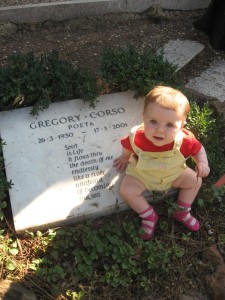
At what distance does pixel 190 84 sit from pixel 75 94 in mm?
1184

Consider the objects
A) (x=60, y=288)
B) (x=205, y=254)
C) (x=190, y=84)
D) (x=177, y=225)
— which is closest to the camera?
(x=60, y=288)

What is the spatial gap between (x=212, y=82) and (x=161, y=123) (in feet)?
5.23

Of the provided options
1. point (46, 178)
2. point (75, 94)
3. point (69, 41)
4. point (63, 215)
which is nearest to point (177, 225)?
point (63, 215)

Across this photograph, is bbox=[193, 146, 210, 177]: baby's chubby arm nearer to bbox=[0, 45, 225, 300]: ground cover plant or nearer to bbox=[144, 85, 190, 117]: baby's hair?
bbox=[0, 45, 225, 300]: ground cover plant

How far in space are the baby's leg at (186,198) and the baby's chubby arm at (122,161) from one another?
384mm

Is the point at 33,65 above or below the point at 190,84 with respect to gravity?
above

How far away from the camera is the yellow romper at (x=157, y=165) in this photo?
2.62 m

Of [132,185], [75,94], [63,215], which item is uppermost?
[75,94]

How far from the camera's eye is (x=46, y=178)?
2811 millimetres

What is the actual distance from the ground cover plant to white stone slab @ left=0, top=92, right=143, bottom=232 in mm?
95

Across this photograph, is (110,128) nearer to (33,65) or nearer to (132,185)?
(132,185)

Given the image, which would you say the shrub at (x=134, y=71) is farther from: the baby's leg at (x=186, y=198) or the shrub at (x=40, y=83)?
the baby's leg at (x=186, y=198)

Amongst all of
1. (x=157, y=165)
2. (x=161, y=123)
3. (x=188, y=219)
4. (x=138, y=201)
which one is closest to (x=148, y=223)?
(x=138, y=201)

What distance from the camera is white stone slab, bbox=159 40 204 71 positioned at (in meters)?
3.84
